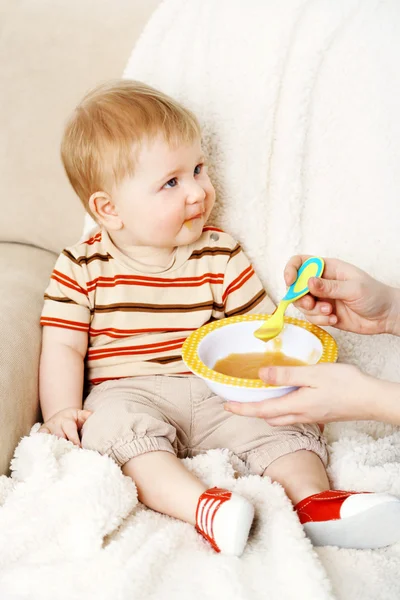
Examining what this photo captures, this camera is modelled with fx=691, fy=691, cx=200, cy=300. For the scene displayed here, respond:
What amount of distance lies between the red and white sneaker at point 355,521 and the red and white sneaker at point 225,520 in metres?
0.10

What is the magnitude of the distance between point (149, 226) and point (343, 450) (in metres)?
0.53

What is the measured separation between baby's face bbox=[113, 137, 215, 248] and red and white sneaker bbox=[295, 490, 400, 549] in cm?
56

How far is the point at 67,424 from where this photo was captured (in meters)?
1.21

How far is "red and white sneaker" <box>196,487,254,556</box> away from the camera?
0.95 meters

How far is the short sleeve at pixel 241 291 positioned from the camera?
4.42 ft

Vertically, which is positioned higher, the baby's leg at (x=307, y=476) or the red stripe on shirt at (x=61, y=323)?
the red stripe on shirt at (x=61, y=323)

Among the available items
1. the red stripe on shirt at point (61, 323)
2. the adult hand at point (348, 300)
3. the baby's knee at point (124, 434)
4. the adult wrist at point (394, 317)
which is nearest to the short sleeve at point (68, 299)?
the red stripe on shirt at point (61, 323)

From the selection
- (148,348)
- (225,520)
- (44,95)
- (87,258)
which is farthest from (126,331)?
(44,95)

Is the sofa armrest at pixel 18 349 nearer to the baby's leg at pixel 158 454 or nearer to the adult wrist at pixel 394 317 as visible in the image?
the baby's leg at pixel 158 454

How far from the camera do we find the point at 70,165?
1325 millimetres

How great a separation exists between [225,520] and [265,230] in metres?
0.61

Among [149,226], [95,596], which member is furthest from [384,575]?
[149,226]

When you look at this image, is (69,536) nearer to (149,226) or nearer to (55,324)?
(55,324)

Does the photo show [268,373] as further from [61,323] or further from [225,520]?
[61,323]
